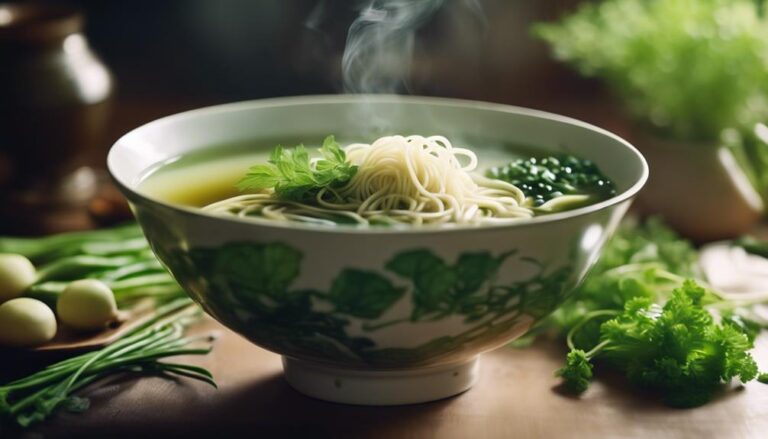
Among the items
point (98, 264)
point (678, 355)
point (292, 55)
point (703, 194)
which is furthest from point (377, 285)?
point (292, 55)

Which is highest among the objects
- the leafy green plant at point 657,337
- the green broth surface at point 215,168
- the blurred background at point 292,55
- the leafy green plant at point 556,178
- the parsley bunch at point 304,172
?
the parsley bunch at point 304,172

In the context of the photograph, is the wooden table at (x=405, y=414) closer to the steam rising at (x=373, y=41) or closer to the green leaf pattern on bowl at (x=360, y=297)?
the green leaf pattern on bowl at (x=360, y=297)

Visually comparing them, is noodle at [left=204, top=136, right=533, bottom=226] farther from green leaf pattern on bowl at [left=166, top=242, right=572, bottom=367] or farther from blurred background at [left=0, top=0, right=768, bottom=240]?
blurred background at [left=0, top=0, right=768, bottom=240]

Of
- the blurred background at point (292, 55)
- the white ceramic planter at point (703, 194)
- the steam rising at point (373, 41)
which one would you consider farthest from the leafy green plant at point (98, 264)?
the white ceramic planter at point (703, 194)

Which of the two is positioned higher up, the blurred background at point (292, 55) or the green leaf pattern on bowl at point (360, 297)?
the green leaf pattern on bowl at point (360, 297)

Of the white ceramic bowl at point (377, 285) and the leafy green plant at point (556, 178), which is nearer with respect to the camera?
the white ceramic bowl at point (377, 285)

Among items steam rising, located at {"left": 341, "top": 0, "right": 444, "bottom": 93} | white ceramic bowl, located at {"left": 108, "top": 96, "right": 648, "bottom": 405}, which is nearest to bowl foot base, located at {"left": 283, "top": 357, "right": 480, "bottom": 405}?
white ceramic bowl, located at {"left": 108, "top": 96, "right": 648, "bottom": 405}

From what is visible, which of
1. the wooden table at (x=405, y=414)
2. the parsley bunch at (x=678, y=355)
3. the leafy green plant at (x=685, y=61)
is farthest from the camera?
the leafy green plant at (x=685, y=61)

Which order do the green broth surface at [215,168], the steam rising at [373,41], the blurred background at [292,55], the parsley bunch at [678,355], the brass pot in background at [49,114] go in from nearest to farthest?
the parsley bunch at [678,355], the green broth surface at [215,168], the steam rising at [373,41], the brass pot in background at [49,114], the blurred background at [292,55]
